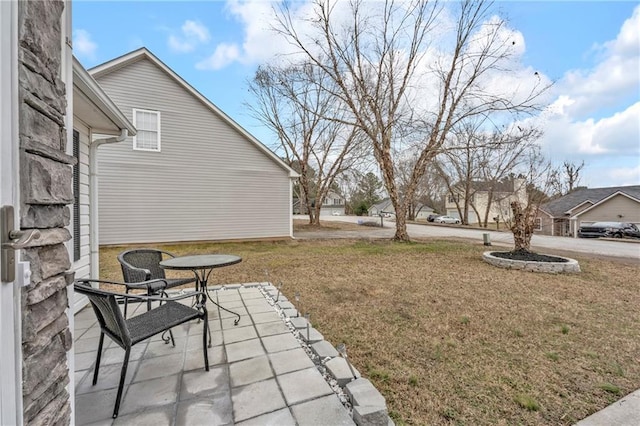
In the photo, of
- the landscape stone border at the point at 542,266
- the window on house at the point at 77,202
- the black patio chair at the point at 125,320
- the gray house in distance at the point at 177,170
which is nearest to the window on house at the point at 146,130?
the gray house in distance at the point at 177,170

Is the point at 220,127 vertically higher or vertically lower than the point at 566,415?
higher

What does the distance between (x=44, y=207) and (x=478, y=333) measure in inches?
147

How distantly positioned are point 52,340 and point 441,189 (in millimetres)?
37625

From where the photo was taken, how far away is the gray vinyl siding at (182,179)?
920 cm

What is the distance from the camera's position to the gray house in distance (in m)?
9.19

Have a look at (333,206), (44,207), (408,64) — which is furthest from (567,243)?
(333,206)

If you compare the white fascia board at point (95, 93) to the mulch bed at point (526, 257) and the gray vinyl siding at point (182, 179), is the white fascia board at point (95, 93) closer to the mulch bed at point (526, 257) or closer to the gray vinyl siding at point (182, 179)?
the gray vinyl siding at point (182, 179)

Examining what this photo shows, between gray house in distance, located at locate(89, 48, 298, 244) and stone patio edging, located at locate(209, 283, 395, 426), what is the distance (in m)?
7.77

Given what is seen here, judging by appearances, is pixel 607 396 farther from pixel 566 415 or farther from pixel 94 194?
pixel 94 194

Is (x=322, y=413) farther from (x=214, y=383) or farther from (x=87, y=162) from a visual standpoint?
(x=87, y=162)

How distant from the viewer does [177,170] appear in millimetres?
9953

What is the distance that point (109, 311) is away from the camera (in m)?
1.88

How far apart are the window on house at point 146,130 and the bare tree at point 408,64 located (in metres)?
5.18

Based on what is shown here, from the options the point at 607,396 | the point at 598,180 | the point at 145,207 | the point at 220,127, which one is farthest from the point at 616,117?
the point at 598,180
